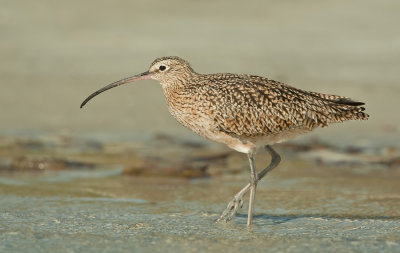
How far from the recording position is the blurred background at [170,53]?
12.4 meters

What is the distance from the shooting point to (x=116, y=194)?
27.0 ft

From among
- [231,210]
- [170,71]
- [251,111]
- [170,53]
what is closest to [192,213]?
[231,210]

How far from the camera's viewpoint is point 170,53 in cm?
1422

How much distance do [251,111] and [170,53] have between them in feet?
22.5

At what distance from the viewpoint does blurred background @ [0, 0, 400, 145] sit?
12383mm

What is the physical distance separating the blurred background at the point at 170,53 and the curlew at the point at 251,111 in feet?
13.0

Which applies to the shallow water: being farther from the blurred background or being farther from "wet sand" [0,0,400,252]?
the blurred background

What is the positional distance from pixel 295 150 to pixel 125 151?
2.20 meters

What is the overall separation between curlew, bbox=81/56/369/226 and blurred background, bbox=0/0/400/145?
3.97 meters

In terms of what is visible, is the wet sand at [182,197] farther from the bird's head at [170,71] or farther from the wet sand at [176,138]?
the bird's head at [170,71]

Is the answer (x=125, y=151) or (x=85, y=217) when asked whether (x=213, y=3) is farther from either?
(x=85, y=217)

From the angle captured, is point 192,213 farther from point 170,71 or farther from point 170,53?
point 170,53

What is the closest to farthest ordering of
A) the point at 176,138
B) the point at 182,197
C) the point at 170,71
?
the point at 182,197 < the point at 170,71 < the point at 176,138

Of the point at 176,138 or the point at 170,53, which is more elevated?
the point at 170,53
